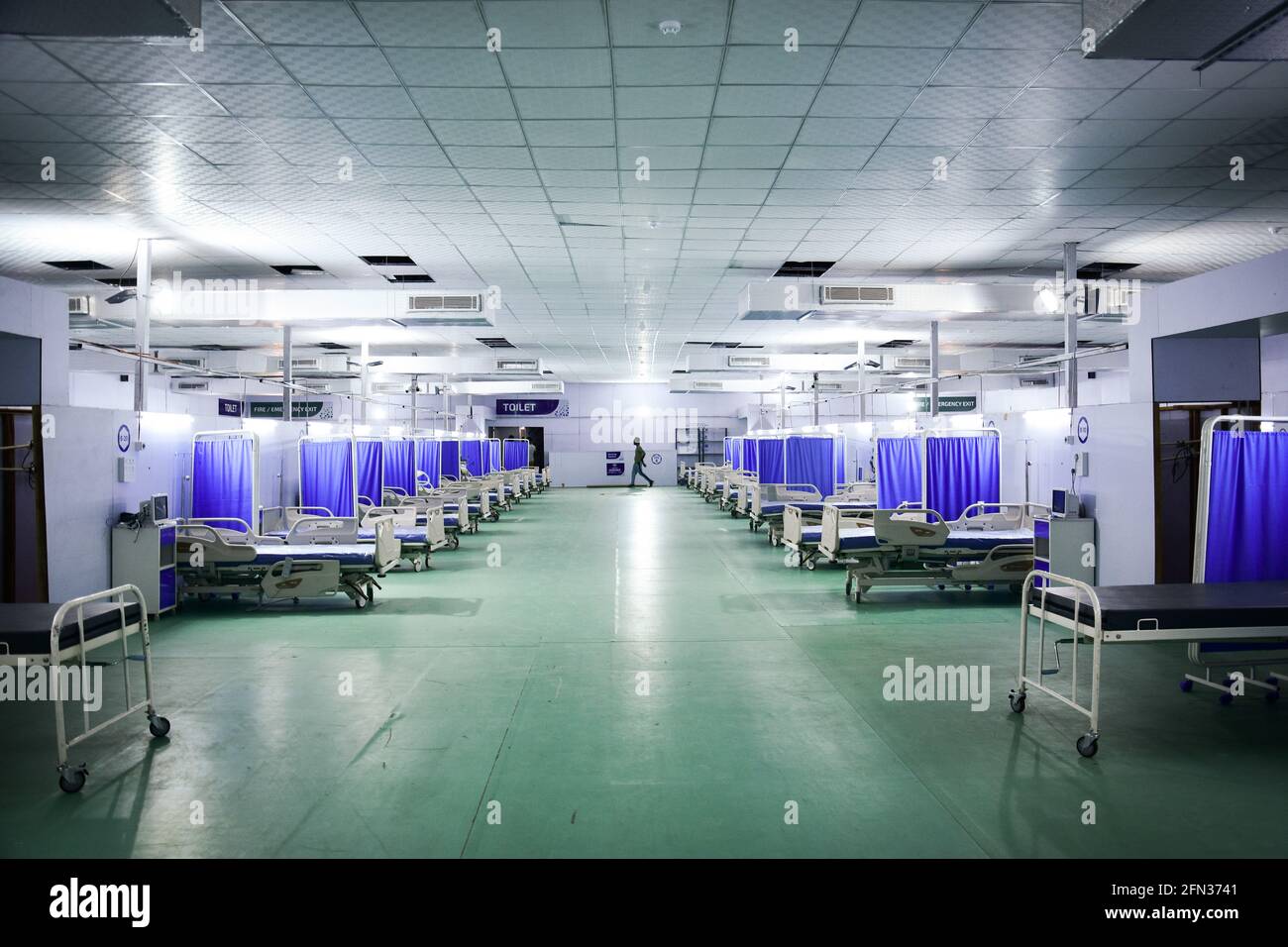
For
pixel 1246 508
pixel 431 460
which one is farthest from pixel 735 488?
pixel 1246 508

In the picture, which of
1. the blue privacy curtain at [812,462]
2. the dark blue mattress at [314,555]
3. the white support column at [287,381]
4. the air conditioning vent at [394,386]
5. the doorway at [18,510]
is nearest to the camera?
the doorway at [18,510]

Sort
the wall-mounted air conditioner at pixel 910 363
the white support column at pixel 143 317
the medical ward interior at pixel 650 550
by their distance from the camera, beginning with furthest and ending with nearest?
the wall-mounted air conditioner at pixel 910 363
the white support column at pixel 143 317
the medical ward interior at pixel 650 550

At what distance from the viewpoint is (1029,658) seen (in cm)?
665

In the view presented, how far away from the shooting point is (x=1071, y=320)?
31.8ft

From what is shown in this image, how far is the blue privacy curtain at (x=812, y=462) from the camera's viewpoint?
53.0ft

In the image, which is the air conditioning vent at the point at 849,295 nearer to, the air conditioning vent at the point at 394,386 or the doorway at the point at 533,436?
the air conditioning vent at the point at 394,386

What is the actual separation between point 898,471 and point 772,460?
497 cm

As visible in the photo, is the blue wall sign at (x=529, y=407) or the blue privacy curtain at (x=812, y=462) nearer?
the blue privacy curtain at (x=812, y=462)

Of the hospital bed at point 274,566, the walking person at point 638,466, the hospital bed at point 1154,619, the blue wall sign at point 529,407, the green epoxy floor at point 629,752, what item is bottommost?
the green epoxy floor at point 629,752

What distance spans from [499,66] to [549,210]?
3083mm

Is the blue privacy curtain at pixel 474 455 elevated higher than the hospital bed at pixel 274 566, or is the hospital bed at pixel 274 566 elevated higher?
the blue privacy curtain at pixel 474 455

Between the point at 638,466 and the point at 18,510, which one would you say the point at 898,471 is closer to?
the point at 18,510

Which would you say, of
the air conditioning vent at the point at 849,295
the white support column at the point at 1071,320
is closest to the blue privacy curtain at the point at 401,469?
the air conditioning vent at the point at 849,295
